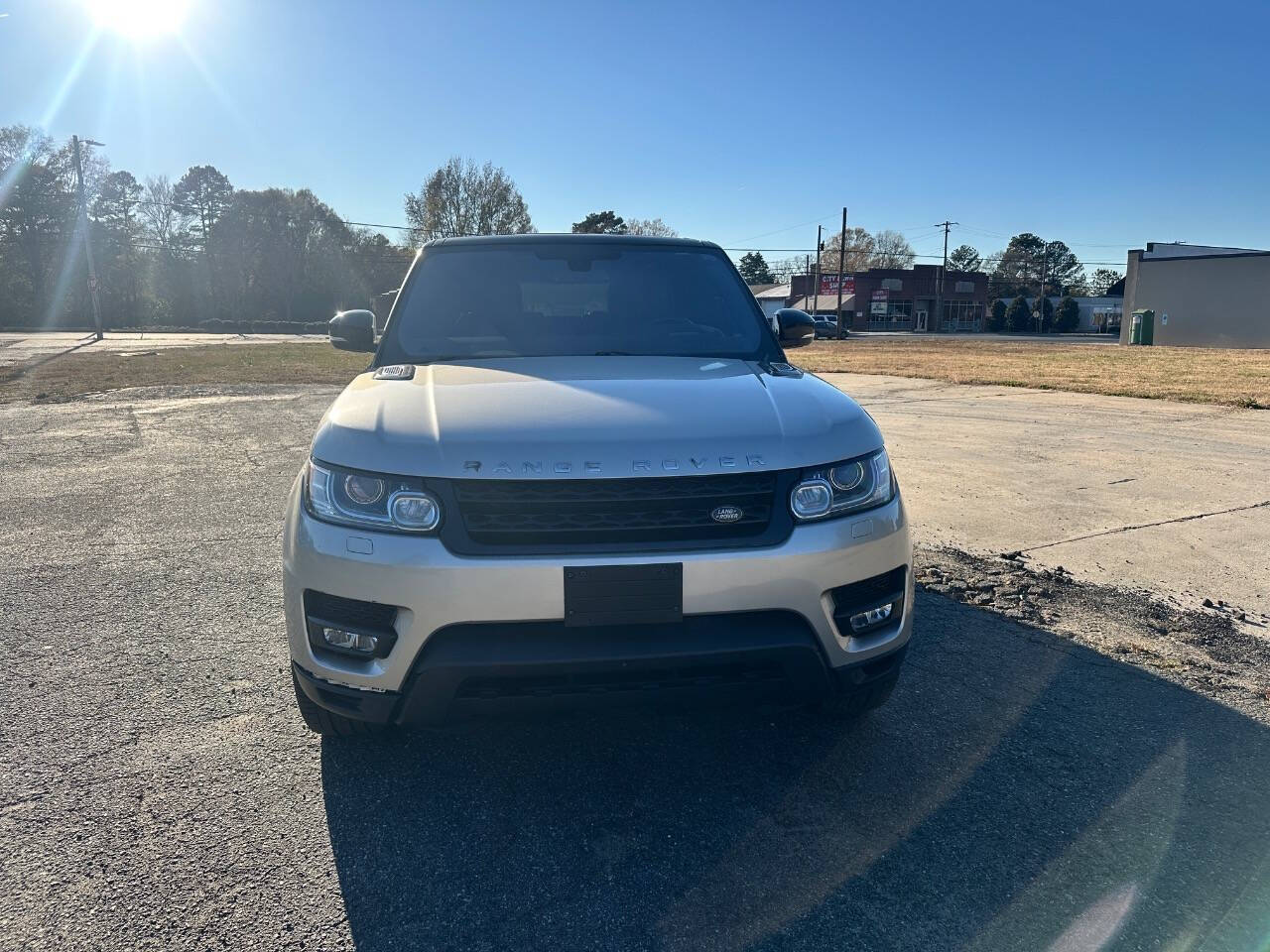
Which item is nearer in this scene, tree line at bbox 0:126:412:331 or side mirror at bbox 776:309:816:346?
side mirror at bbox 776:309:816:346

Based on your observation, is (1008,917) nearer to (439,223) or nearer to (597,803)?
(597,803)

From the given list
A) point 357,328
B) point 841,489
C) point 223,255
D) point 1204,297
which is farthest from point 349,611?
point 223,255

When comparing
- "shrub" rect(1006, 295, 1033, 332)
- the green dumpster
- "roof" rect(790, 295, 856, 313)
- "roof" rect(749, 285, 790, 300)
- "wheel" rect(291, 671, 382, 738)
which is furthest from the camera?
"roof" rect(749, 285, 790, 300)

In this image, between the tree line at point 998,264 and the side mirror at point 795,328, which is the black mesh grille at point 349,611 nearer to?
the side mirror at point 795,328

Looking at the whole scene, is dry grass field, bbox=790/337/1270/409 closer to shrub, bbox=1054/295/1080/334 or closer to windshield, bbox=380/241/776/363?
windshield, bbox=380/241/776/363

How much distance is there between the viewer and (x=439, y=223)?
47594 millimetres

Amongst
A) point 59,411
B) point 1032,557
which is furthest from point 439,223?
point 1032,557

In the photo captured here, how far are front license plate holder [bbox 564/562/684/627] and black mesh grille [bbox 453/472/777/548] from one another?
0.38 ft

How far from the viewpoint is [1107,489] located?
6727mm

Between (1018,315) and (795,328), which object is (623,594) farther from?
(1018,315)

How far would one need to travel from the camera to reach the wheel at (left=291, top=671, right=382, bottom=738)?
2617 millimetres

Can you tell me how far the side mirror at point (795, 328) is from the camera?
13.8ft

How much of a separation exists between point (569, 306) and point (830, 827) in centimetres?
241

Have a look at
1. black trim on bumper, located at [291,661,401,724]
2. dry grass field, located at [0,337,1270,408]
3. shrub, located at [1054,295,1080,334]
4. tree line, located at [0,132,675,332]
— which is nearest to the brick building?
shrub, located at [1054,295,1080,334]
